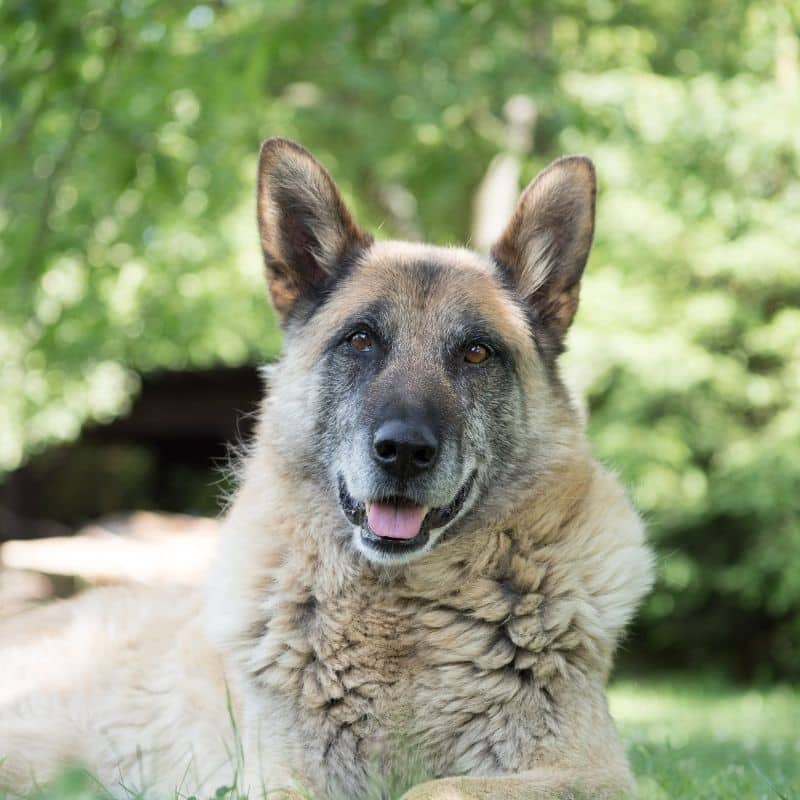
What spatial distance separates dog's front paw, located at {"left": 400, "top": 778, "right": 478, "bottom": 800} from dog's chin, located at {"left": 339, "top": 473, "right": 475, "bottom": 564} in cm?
75

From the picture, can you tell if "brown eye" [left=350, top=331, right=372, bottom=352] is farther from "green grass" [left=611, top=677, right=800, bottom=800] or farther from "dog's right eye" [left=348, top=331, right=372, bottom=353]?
"green grass" [left=611, top=677, right=800, bottom=800]

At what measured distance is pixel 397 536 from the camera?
356 centimetres

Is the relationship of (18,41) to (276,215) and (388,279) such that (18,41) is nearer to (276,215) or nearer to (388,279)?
(276,215)

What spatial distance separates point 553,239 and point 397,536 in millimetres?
1317

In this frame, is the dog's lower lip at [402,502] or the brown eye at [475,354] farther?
the brown eye at [475,354]

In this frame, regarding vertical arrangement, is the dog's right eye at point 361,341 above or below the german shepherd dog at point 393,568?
above

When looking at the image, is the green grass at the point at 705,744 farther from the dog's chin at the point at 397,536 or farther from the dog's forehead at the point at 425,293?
the dog's forehead at the point at 425,293

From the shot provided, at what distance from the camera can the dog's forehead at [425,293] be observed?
389 cm

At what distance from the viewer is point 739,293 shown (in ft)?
41.9

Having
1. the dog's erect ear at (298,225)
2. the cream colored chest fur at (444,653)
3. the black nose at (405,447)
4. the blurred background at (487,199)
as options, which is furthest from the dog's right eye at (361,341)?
the blurred background at (487,199)

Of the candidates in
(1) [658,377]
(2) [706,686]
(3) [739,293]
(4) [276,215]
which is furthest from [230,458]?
(2) [706,686]

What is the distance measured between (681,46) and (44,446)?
10.2 meters

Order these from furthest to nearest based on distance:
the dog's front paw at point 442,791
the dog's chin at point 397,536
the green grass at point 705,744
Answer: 1. the green grass at point 705,744
2. the dog's chin at point 397,536
3. the dog's front paw at point 442,791

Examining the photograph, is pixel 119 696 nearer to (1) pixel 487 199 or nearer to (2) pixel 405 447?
(2) pixel 405 447
